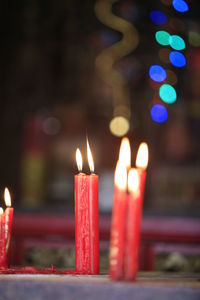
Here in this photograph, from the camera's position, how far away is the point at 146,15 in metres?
4.05

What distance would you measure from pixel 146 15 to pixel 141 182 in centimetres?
341

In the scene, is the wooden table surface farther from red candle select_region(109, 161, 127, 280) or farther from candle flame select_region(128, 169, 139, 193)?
candle flame select_region(128, 169, 139, 193)

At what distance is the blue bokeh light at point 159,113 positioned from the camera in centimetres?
411

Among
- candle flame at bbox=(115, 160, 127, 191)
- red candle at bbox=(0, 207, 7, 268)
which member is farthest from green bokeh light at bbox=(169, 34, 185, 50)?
candle flame at bbox=(115, 160, 127, 191)

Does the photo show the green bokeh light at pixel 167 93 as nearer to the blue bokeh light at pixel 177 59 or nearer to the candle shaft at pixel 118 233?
the blue bokeh light at pixel 177 59

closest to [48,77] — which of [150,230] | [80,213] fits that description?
[150,230]

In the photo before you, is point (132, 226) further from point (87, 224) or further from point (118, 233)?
point (87, 224)

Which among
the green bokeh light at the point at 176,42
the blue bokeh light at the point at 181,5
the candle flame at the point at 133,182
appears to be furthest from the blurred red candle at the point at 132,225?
the green bokeh light at the point at 176,42

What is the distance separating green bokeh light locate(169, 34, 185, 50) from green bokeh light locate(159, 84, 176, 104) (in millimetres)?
330

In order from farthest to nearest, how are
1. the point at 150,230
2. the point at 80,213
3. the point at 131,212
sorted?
the point at 150,230, the point at 80,213, the point at 131,212

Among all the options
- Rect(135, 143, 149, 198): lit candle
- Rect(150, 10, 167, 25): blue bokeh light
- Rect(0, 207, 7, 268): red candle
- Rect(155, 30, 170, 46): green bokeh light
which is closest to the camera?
Rect(135, 143, 149, 198): lit candle

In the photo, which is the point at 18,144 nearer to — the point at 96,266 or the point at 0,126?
the point at 0,126

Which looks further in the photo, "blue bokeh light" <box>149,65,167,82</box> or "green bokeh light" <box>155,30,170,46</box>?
"blue bokeh light" <box>149,65,167,82</box>

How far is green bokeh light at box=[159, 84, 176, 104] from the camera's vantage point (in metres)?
4.05
